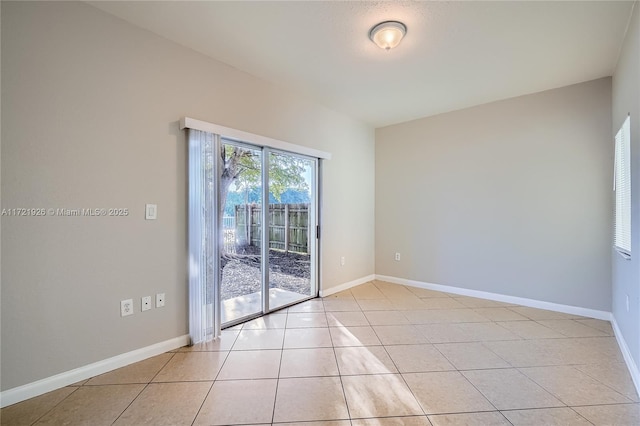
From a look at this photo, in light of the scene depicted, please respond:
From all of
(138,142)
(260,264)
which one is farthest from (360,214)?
(138,142)

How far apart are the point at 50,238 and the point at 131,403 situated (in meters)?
1.20

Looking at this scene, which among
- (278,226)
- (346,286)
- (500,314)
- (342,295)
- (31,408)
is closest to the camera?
(31,408)

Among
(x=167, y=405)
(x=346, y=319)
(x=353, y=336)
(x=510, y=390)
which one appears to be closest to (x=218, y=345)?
(x=167, y=405)

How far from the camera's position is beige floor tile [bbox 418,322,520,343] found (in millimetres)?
2676

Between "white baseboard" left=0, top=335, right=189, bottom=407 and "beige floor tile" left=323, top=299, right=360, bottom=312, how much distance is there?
1.66 m

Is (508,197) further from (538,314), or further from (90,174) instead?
(90,174)

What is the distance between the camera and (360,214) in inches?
184

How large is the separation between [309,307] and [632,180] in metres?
→ 3.19

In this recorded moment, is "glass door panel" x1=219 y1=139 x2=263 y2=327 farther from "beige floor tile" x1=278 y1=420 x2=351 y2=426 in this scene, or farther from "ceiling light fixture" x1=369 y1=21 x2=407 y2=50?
"ceiling light fixture" x1=369 y1=21 x2=407 y2=50

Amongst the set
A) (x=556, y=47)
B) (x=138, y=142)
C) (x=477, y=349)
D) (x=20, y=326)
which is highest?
(x=556, y=47)

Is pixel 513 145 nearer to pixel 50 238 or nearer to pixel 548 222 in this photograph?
pixel 548 222

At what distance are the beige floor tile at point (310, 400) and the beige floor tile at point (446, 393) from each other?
0.52 m

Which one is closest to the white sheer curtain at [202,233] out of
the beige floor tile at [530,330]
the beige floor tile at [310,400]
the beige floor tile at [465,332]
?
the beige floor tile at [310,400]

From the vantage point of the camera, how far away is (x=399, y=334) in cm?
278
